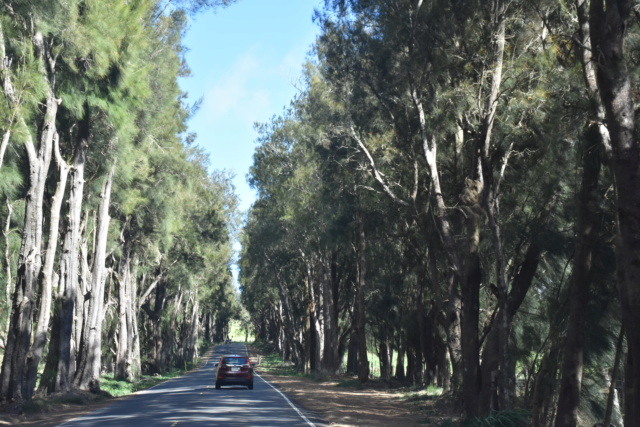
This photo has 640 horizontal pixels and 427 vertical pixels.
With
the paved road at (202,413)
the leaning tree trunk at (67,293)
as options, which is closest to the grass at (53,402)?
the leaning tree trunk at (67,293)

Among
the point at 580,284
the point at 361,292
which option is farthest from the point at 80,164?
the point at 580,284

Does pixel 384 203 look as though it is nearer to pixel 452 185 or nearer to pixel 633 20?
pixel 452 185

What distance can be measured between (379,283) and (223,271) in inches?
1075

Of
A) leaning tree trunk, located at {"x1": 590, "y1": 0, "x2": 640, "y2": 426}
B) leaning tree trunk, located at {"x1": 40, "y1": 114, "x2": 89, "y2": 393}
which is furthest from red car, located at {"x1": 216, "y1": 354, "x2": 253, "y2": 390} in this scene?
leaning tree trunk, located at {"x1": 590, "y1": 0, "x2": 640, "y2": 426}

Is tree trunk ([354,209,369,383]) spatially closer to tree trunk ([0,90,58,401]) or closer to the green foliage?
tree trunk ([0,90,58,401])

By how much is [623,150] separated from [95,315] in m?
24.0

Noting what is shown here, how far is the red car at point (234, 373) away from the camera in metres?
31.6

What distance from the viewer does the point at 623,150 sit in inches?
362

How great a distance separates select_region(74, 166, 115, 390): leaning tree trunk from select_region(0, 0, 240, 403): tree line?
A: 53 mm

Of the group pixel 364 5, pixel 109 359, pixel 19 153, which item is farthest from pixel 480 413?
pixel 109 359

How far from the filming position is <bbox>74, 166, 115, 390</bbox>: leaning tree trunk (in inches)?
1078

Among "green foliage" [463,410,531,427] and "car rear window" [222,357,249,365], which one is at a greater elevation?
"car rear window" [222,357,249,365]

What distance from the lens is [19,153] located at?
22422mm

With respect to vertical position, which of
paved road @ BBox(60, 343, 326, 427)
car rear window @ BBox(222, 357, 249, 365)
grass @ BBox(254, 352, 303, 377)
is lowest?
paved road @ BBox(60, 343, 326, 427)
